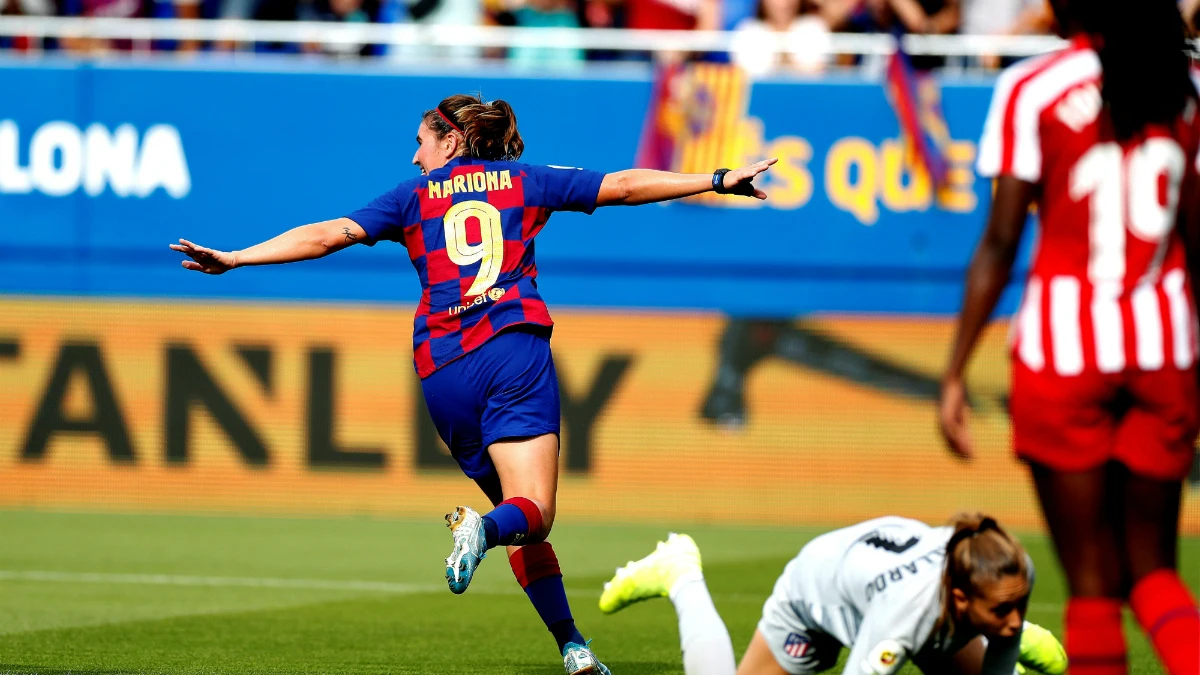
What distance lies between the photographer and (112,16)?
15.0 m

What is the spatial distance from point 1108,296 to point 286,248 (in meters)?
2.98

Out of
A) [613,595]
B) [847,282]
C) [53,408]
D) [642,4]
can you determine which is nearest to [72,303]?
[53,408]

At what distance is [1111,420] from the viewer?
152 inches

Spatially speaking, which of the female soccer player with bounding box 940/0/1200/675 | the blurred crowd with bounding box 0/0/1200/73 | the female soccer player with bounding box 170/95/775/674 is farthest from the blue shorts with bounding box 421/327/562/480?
the blurred crowd with bounding box 0/0/1200/73

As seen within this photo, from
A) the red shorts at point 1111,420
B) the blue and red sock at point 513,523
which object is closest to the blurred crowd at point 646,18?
the blue and red sock at point 513,523

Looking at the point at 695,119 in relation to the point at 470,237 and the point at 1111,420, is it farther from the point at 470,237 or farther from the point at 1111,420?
the point at 1111,420

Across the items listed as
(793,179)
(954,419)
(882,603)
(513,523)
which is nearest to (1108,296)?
(954,419)

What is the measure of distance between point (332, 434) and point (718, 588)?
5.12 m

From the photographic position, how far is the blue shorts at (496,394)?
5.81 meters

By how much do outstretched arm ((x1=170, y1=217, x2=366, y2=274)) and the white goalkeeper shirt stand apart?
6.56ft

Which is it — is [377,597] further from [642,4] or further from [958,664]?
[642,4]

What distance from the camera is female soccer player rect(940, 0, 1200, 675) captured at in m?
3.81

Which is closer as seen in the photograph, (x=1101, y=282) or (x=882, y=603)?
(x=1101, y=282)

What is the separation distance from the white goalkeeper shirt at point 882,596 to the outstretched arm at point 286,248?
1999 millimetres
